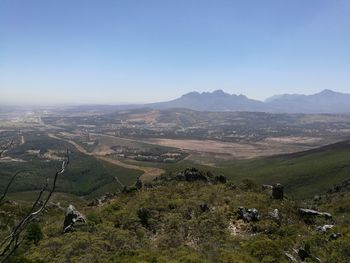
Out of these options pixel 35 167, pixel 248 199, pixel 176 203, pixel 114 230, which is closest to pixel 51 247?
pixel 114 230

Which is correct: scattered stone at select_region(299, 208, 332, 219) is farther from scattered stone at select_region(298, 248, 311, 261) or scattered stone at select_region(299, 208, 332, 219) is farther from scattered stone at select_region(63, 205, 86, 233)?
scattered stone at select_region(63, 205, 86, 233)

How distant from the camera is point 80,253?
87.9 feet

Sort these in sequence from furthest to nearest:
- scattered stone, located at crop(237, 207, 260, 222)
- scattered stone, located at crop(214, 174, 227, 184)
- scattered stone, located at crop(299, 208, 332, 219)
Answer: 1. scattered stone, located at crop(214, 174, 227, 184)
2. scattered stone, located at crop(299, 208, 332, 219)
3. scattered stone, located at crop(237, 207, 260, 222)

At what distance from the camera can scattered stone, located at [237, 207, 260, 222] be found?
34.1 meters

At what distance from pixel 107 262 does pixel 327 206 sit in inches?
1290

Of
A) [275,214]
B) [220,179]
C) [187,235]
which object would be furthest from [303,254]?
[220,179]

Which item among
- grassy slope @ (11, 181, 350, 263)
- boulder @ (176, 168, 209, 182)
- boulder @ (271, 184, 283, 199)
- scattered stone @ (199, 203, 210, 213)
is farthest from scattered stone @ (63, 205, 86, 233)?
boulder @ (271, 184, 283, 199)

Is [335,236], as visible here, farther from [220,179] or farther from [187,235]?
[220,179]

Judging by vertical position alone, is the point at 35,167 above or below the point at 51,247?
below

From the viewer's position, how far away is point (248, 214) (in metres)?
34.4

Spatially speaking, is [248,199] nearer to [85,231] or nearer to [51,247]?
[85,231]

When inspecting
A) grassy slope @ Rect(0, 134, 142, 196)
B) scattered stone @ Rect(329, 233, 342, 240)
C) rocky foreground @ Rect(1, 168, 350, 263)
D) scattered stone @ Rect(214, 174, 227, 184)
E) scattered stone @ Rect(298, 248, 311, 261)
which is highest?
scattered stone @ Rect(329, 233, 342, 240)

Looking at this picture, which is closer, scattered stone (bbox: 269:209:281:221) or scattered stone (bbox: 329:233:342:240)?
scattered stone (bbox: 329:233:342:240)

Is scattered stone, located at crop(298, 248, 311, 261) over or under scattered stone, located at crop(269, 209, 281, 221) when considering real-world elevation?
over
